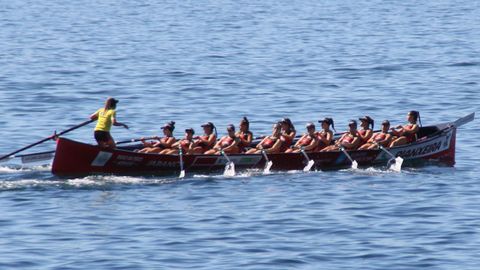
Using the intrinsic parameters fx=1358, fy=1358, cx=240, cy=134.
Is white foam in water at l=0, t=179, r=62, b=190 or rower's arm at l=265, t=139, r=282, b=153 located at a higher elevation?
rower's arm at l=265, t=139, r=282, b=153

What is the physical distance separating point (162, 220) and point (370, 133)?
36.6ft

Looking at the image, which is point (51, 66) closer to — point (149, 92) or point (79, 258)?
point (149, 92)

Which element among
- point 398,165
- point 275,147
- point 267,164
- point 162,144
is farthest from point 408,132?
point 162,144

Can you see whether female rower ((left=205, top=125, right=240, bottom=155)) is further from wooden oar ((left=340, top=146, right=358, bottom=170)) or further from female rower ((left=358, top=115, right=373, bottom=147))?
female rower ((left=358, top=115, right=373, bottom=147))

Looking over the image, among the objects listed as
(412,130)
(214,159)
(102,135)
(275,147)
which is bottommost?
(214,159)

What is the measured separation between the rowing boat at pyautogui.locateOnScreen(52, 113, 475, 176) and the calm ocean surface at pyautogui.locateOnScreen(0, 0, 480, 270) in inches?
17.2

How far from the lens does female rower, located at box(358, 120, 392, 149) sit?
4310 centimetres

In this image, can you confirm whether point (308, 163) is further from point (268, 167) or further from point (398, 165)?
point (398, 165)

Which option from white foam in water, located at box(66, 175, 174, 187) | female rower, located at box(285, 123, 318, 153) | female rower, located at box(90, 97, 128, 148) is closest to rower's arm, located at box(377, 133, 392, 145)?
female rower, located at box(285, 123, 318, 153)

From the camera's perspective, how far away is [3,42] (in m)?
88.8

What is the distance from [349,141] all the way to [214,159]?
4929 mm

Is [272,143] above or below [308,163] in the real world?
above

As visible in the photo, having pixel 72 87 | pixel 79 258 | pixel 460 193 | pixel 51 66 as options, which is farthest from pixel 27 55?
pixel 79 258

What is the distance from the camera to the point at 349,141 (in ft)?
142
